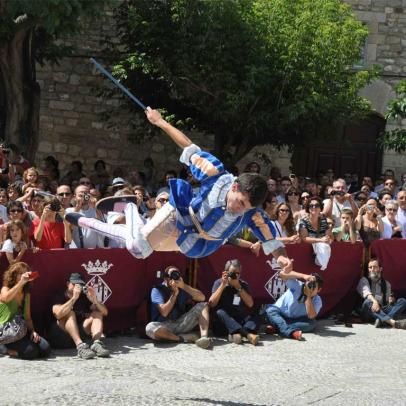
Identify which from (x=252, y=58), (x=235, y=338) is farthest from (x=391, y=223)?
(x=252, y=58)

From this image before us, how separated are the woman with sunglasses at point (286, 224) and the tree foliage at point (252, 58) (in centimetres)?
419

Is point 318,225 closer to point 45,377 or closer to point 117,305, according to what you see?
point 117,305

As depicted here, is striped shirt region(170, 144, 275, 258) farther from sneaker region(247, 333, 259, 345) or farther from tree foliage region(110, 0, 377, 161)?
tree foliage region(110, 0, 377, 161)

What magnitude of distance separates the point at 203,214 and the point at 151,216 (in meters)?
3.54

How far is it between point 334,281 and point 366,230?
0.89 meters

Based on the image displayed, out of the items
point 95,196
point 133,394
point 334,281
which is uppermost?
point 95,196

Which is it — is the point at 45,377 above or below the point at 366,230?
below

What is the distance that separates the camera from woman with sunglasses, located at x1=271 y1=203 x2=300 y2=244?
1221 centimetres

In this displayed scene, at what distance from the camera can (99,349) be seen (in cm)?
992

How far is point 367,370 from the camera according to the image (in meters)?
10.0

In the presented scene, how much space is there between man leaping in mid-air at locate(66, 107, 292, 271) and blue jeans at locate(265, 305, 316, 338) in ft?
11.1

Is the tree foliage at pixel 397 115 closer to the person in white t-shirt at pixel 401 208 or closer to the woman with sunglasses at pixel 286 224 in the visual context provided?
the person in white t-shirt at pixel 401 208

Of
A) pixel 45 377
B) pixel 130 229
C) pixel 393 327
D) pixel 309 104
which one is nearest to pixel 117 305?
pixel 45 377

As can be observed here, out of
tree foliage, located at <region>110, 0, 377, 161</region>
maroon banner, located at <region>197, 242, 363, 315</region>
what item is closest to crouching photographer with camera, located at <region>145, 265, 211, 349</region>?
maroon banner, located at <region>197, 242, 363, 315</region>
